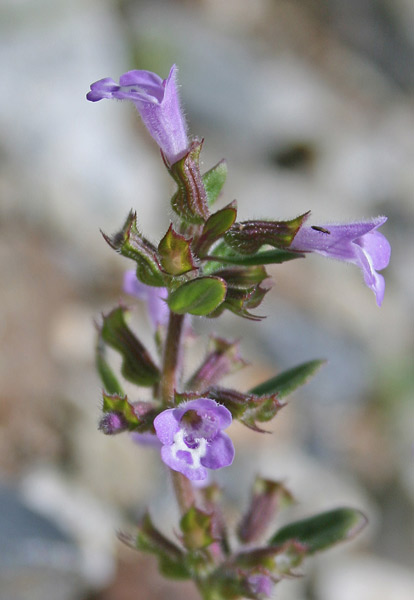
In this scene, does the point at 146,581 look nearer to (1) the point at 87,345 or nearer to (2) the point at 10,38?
(1) the point at 87,345

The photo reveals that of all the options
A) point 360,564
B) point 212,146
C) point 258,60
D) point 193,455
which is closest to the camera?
point 193,455

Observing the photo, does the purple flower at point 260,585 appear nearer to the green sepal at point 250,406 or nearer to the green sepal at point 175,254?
the green sepal at point 250,406

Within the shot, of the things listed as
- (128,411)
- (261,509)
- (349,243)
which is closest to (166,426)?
(128,411)

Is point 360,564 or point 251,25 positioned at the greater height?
point 251,25

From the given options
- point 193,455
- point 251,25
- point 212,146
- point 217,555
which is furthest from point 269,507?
point 251,25

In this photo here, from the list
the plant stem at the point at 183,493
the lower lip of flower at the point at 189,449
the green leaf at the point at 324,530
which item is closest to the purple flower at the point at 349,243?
the lower lip of flower at the point at 189,449

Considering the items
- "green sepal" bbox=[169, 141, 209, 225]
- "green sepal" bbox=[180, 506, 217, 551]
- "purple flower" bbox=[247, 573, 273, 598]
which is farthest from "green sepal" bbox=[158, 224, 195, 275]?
"purple flower" bbox=[247, 573, 273, 598]

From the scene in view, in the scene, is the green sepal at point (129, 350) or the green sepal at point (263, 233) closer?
the green sepal at point (263, 233)

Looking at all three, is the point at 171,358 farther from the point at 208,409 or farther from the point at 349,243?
the point at 349,243
